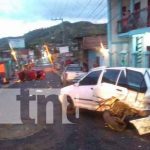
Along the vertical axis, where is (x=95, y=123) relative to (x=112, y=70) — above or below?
below

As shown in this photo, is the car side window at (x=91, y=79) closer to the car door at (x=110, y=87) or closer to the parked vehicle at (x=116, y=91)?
the parked vehicle at (x=116, y=91)

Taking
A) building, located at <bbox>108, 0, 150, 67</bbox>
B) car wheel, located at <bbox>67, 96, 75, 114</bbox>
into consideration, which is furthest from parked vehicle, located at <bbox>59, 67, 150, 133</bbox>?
building, located at <bbox>108, 0, 150, 67</bbox>

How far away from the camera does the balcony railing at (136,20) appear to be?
978 inches

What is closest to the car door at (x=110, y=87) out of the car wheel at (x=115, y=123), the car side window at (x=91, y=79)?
the car side window at (x=91, y=79)

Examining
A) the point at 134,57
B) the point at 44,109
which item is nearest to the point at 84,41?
the point at 134,57

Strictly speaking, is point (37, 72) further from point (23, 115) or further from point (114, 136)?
point (114, 136)

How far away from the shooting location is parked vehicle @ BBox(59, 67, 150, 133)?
1120cm

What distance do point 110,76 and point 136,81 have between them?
1348 millimetres

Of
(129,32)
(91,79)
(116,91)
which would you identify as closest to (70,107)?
(91,79)

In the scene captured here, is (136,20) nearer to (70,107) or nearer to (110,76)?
(70,107)

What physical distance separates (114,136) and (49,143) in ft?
5.99

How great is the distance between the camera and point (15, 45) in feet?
314

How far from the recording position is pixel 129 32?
85.9 feet

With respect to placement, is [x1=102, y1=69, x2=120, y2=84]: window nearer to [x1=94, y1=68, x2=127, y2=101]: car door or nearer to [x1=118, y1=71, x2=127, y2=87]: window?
[x1=94, y1=68, x2=127, y2=101]: car door
